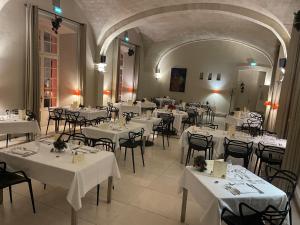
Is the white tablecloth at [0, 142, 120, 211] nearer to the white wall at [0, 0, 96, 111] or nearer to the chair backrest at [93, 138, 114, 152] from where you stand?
the chair backrest at [93, 138, 114, 152]

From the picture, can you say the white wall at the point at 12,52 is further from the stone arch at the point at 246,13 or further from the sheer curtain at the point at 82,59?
the stone arch at the point at 246,13

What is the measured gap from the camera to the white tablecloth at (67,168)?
8.96 ft

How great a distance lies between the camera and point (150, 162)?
5.56 m

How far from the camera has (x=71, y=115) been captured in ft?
24.0

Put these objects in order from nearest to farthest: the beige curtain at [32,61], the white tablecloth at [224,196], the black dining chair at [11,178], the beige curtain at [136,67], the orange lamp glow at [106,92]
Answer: the white tablecloth at [224,196]
the black dining chair at [11,178]
the beige curtain at [32,61]
the orange lamp glow at [106,92]
the beige curtain at [136,67]

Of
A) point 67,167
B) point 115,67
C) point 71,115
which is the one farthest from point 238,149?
point 115,67

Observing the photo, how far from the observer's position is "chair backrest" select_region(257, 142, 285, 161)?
15.6 ft

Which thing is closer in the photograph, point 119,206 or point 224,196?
point 224,196

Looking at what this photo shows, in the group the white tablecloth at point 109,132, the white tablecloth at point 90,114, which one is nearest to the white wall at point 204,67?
the white tablecloth at point 90,114

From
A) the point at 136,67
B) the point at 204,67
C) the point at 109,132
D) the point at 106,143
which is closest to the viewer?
the point at 106,143

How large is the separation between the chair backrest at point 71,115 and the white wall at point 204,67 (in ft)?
24.8

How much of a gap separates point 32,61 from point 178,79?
406 inches

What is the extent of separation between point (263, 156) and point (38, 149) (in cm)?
445

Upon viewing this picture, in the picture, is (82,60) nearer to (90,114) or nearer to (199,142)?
(90,114)
